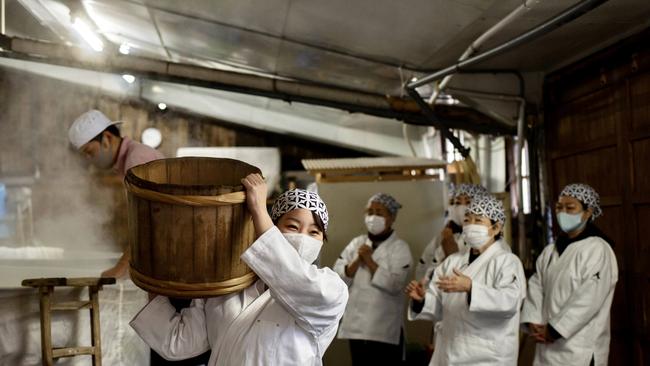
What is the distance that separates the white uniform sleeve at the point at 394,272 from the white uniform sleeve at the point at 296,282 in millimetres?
2873

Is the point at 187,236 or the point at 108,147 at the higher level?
the point at 108,147

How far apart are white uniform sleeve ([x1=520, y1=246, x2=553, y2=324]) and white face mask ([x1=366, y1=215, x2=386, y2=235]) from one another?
51.2 inches

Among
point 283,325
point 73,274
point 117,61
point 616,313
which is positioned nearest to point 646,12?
point 616,313

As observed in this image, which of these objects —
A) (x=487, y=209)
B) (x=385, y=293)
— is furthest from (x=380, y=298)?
(x=487, y=209)

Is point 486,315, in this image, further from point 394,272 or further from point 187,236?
point 187,236

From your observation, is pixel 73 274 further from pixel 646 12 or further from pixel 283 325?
pixel 646 12

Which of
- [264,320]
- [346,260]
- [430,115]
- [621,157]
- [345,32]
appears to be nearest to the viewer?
[264,320]

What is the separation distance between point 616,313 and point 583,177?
967 mm

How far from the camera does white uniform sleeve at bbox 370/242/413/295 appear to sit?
4.61m

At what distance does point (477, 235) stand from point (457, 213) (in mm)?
1255

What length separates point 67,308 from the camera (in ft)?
9.81

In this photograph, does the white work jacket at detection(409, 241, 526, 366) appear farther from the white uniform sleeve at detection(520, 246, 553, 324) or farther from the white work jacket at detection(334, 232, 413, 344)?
the white work jacket at detection(334, 232, 413, 344)

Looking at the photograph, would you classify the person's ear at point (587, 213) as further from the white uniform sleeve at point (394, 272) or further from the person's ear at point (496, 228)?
the white uniform sleeve at point (394, 272)

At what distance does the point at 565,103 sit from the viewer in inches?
185
